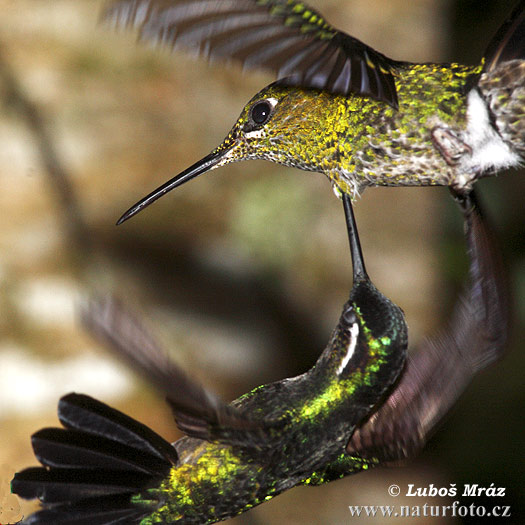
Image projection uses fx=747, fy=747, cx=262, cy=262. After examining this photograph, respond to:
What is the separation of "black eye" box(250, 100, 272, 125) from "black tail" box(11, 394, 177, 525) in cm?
35

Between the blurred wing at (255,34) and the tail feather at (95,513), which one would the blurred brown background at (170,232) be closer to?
the tail feather at (95,513)

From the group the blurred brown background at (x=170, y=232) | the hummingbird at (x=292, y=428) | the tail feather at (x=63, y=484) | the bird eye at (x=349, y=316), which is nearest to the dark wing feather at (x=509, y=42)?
the hummingbird at (x=292, y=428)

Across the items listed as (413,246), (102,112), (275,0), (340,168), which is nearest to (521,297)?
(413,246)

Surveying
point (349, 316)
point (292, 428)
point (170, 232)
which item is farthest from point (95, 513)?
point (170, 232)

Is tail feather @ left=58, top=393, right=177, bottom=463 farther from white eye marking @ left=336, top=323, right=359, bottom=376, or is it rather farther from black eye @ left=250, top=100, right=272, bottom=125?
black eye @ left=250, top=100, right=272, bottom=125

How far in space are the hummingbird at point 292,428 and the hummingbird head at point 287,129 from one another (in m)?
0.07

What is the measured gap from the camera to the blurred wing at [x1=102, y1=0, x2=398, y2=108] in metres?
0.59

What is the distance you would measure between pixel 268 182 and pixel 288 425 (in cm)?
145

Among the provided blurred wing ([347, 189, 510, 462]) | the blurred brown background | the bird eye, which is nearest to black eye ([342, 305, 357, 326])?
the bird eye

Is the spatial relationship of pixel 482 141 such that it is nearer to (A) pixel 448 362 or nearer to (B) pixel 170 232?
(A) pixel 448 362

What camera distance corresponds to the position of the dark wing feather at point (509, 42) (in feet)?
2.42

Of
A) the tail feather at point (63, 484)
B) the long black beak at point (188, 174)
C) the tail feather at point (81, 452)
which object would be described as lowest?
the tail feather at point (63, 484)

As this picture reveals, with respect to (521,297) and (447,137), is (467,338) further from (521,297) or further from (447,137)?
(521,297)

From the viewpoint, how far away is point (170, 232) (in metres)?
2.06
